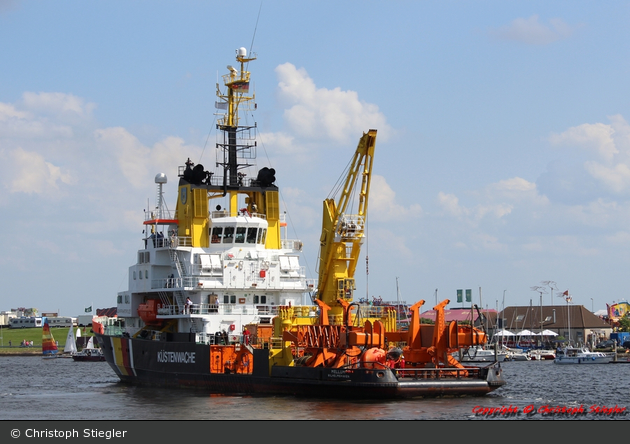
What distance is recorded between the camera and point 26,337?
A: 508 feet

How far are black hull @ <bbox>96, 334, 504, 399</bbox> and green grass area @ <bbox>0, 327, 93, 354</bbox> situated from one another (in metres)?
81.8

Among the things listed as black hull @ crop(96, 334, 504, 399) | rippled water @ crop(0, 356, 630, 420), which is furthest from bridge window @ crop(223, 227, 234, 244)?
rippled water @ crop(0, 356, 630, 420)

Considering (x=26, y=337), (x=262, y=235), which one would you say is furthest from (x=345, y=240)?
(x=26, y=337)

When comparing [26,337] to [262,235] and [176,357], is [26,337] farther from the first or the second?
[176,357]

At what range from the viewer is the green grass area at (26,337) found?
430ft

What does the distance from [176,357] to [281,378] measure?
8.24 meters

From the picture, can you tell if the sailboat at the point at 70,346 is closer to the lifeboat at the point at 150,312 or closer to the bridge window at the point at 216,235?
the lifeboat at the point at 150,312

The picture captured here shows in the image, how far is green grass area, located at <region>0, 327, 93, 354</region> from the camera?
131 m

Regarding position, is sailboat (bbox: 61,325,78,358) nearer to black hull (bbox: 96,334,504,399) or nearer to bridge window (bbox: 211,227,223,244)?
black hull (bbox: 96,334,504,399)

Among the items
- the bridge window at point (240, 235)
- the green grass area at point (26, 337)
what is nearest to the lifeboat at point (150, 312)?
the bridge window at point (240, 235)

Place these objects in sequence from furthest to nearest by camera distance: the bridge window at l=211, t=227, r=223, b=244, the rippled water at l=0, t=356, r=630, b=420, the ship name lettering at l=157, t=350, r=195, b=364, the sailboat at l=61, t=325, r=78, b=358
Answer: the sailboat at l=61, t=325, r=78, b=358 → the bridge window at l=211, t=227, r=223, b=244 → the ship name lettering at l=157, t=350, r=195, b=364 → the rippled water at l=0, t=356, r=630, b=420

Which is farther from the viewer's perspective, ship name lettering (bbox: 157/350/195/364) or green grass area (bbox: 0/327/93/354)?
green grass area (bbox: 0/327/93/354)

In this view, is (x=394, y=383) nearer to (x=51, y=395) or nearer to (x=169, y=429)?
(x=169, y=429)

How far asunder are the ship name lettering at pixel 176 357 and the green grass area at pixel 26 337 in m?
83.3
